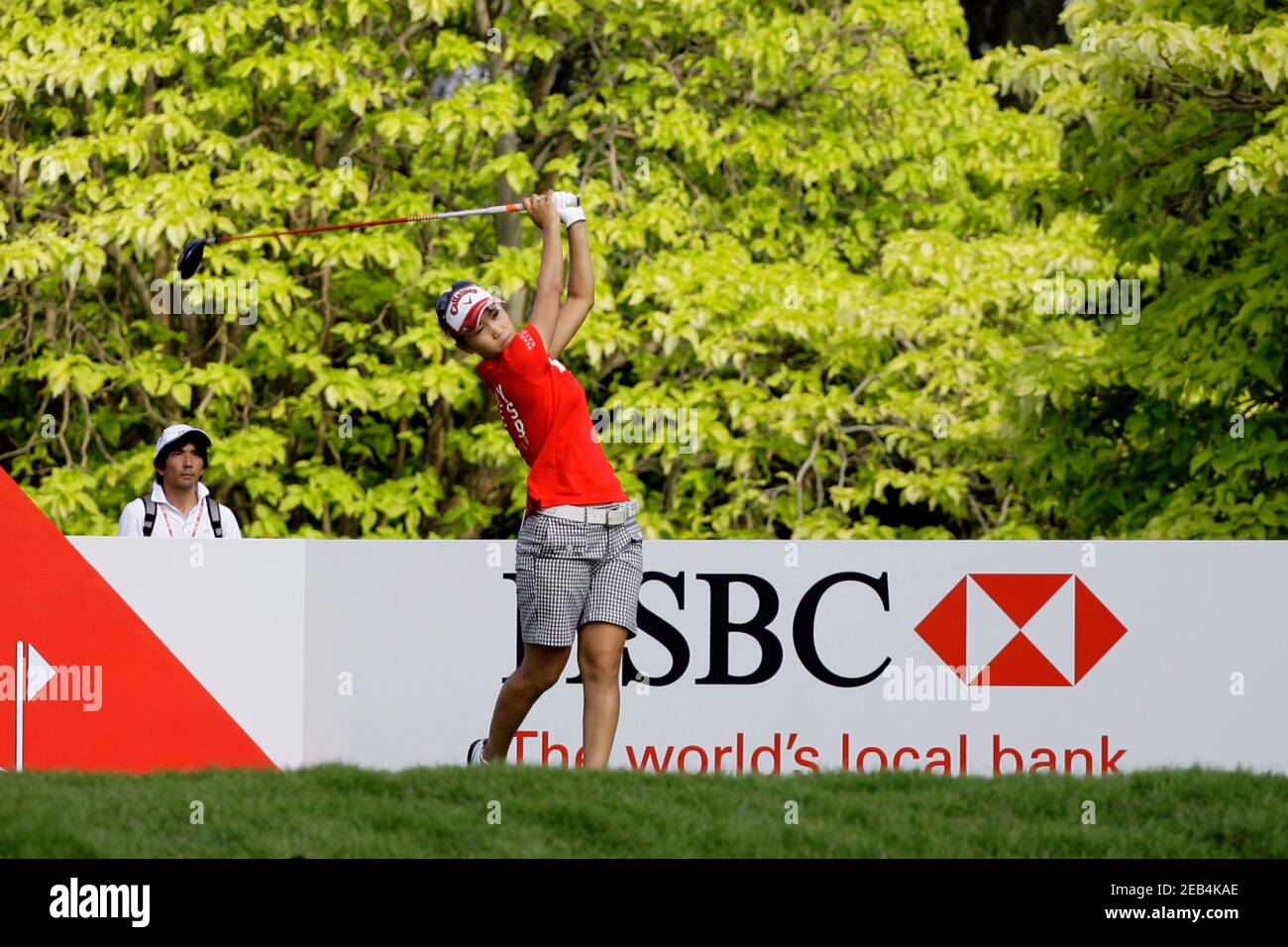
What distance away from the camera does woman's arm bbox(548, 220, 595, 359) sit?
568 cm

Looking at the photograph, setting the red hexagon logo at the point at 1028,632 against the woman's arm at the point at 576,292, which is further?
the red hexagon logo at the point at 1028,632

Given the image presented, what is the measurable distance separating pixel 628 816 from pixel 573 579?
888 mm

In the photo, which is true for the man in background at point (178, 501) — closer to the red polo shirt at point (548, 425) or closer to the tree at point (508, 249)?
the red polo shirt at point (548, 425)

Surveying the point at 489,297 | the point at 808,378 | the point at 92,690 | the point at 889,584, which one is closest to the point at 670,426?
the point at 808,378

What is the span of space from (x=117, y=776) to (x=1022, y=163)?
360 inches

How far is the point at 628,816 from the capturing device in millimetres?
4996

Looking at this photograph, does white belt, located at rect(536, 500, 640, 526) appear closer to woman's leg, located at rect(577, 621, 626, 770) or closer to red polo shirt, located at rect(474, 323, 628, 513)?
red polo shirt, located at rect(474, 323, 628, 513)

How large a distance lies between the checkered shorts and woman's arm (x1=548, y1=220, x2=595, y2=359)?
59 cm

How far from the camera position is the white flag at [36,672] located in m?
6.68

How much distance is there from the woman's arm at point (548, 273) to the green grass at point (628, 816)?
1.42 metres

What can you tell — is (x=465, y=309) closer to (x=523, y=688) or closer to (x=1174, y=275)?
(x=523, y=688)

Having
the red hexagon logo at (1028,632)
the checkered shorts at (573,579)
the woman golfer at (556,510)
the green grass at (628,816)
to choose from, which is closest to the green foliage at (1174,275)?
the red hexagon logo at (1028,632)
